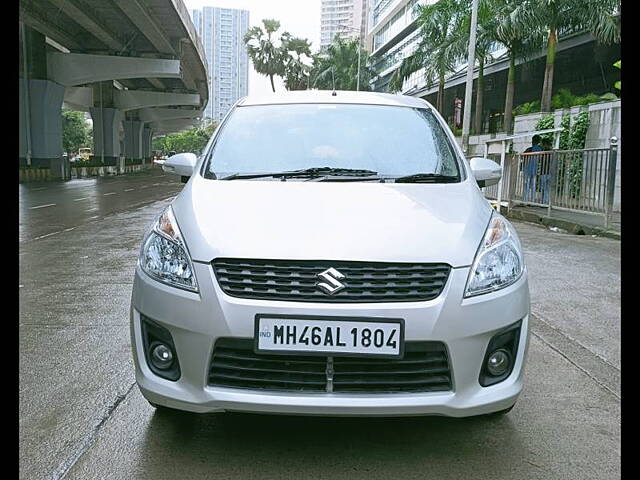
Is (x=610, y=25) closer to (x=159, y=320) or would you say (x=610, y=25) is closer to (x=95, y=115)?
(x=159, y=320)

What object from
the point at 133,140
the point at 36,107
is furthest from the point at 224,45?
the point at 36,107

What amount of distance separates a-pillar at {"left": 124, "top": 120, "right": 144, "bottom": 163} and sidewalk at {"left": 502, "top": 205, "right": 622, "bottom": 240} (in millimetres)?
51271

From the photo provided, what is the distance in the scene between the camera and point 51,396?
3.38m

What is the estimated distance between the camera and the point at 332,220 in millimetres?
2750

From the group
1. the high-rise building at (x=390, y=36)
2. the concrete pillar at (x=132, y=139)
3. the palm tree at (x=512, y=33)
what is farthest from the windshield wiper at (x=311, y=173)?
the concrete pillar at (x=132, y=139)

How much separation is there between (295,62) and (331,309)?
2460 inches

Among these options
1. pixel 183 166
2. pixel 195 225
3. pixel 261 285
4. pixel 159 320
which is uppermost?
pixel 183 166

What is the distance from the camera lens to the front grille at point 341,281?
2.47 metres

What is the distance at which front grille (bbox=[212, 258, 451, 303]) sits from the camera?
97.2 inches

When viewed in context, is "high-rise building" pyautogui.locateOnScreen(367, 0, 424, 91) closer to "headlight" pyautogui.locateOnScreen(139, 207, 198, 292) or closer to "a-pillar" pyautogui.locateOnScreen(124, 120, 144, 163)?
"a-pillar" pyautogui.locateOnScreen(124, 120, 144, 163)

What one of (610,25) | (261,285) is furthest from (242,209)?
(610,25)

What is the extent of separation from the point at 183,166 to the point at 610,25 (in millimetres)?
20516

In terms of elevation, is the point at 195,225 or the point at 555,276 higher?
the point at 195,225

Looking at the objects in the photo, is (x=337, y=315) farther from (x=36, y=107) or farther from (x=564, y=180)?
(x=36, y=107)
